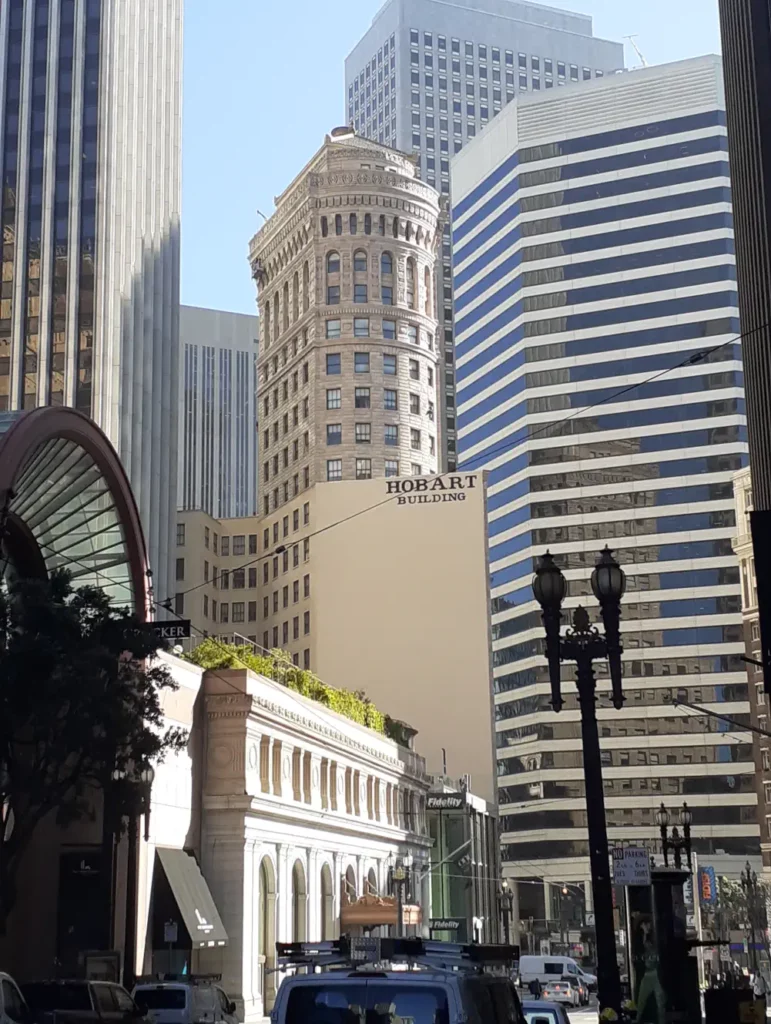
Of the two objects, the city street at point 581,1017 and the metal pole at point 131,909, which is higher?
the metal pole at point 131,909

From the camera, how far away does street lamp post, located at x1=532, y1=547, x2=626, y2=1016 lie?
18812 millimetres

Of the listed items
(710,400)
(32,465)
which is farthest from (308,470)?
(32,465)

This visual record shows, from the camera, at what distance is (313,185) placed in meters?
130

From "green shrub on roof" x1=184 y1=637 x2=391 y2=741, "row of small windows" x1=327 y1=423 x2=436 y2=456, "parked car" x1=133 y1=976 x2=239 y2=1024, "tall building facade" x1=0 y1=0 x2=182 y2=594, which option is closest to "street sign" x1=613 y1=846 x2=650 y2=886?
"parked car" x1=133 y1=976 x2=239 y2=1024

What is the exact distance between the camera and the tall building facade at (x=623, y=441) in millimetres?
125750

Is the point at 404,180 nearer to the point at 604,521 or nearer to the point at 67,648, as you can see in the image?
the point at 604,521

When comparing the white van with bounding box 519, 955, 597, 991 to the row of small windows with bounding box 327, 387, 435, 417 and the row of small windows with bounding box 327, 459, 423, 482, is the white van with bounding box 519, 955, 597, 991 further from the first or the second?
the row of small windows with bounding box 327, 387, 435, 417

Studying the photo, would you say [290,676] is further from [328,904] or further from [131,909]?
[131,909]

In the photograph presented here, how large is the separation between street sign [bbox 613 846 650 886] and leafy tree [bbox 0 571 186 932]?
12.3 metres

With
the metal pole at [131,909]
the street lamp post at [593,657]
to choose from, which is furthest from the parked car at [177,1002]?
the metal pole at [131,909]

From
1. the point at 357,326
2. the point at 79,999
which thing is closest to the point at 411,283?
the point at 357,326

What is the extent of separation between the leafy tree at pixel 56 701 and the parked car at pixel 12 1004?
10.1 m

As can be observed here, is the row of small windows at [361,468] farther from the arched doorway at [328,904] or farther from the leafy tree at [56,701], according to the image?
the leafy tree at [56,701]

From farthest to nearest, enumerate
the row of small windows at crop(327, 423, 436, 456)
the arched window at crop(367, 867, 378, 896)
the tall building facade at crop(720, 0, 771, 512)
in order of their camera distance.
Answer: the row of small windows at crop(327, 423, 436, 456) < the arched window at crop(367, 867, 378, 896) < the tall building facade at crop(720, 0, 771, 512)
